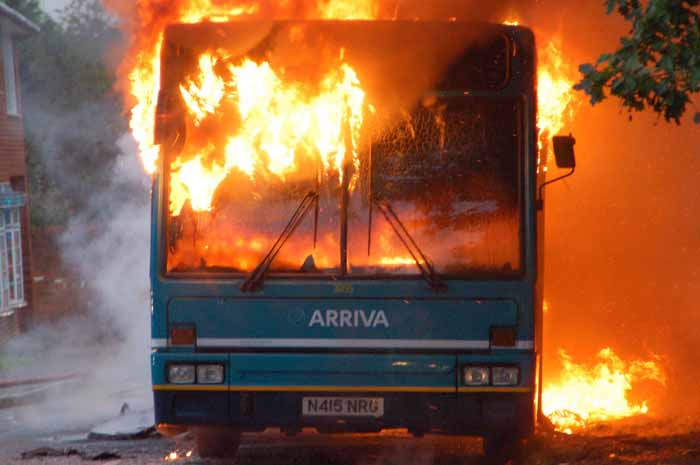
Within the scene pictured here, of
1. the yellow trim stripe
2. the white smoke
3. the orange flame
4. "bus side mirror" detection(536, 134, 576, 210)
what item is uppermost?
the orange flame

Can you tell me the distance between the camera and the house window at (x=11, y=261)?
2358 centimetres

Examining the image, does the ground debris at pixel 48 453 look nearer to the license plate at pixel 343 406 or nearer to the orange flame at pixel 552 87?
the license plate at pixel 343 406

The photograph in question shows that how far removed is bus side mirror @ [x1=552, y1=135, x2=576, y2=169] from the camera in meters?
8.32

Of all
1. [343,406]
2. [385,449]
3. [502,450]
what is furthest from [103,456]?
[502,450]

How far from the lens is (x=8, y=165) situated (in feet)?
77.3

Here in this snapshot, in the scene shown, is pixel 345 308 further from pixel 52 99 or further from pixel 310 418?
pixel 52 99

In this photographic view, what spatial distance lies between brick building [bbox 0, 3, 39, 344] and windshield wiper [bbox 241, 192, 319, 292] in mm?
15744

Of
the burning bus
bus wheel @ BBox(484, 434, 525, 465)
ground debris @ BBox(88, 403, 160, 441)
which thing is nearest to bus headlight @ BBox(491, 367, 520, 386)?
the burning bus

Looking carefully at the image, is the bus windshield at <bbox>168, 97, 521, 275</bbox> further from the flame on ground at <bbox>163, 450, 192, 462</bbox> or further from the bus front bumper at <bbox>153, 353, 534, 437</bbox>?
the flame on ground at <bbox>163, 450, 192, 462</bbox>

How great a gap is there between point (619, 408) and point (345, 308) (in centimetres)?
559

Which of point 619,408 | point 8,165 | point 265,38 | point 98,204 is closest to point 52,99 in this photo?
point 98,204

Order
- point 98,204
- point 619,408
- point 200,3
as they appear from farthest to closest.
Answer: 1. point 98,204
2. point 619,408
3. point 200,3

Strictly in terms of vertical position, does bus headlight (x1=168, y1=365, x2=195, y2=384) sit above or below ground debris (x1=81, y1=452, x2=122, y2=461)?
above

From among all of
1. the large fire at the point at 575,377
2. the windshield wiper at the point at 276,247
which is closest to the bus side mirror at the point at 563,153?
the windshield wiper at the point at 276,247
